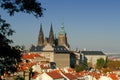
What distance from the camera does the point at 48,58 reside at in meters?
126

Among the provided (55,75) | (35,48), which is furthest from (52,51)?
(55,75)

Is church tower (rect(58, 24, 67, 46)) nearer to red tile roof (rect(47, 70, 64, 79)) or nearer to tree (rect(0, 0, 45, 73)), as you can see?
red tile roof (rect(47, 70, 64, 79))

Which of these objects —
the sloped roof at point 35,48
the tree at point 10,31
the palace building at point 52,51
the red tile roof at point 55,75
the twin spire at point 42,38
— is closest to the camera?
the tree at point 10,31

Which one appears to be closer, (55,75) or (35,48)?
(55,75)

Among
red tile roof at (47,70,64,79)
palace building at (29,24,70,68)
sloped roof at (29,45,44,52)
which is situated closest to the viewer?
red tile roof at (47,70,64,79)

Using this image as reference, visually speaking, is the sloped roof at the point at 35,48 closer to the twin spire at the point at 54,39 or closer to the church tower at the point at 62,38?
the twin spire at the point at 54,39

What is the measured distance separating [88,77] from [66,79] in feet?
23.4

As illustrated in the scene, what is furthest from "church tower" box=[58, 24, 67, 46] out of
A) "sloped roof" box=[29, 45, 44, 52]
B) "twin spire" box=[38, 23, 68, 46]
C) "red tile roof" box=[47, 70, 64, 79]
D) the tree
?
the tree

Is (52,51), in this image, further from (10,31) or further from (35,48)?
(10,31)

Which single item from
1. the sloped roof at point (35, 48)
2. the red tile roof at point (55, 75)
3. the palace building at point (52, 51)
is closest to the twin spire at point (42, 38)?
the palace building at point (52, 51)

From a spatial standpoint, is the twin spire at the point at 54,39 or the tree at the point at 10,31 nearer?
A: the tree at the point at 10,31

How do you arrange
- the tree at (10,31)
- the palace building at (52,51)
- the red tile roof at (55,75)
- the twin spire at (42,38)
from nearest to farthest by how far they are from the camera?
the tree at (10,31), the red tile roof at (55,75), the palace building at (52,51), the twin spire at (42,38)

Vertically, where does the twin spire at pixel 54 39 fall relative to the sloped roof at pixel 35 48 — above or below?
above

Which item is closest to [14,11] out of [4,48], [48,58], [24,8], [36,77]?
[24,8]
